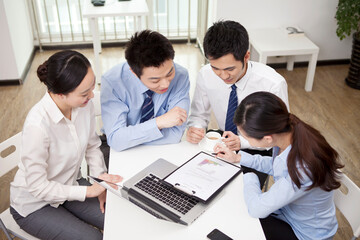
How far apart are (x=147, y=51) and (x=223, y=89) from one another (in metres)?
0.61

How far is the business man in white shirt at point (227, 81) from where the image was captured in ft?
5.81

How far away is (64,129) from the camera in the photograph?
5.27 feet

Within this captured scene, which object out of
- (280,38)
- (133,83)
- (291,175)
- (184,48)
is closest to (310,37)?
(280,38)

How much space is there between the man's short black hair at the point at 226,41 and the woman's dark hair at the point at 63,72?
2.05ft

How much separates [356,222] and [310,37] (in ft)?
10.1

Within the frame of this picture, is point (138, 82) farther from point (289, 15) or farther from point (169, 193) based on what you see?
point (289, 15)

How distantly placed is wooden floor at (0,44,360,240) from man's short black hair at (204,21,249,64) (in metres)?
1.45

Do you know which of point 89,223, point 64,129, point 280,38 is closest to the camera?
point 64,129

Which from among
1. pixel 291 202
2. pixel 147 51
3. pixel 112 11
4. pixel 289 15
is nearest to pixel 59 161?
pixel 147 51

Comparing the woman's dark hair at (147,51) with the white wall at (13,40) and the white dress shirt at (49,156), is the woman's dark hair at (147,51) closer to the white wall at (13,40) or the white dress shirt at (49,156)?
the white dress shirt at (49,156)

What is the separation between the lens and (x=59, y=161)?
1628mm

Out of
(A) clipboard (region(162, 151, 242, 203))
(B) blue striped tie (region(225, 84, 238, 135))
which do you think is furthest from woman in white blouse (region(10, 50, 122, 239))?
(B) blue striped tie (region(225, 84, 238, 135))

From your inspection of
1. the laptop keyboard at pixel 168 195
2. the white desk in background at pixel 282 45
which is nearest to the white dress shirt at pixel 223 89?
the laptop keyboard at pixel 168 195

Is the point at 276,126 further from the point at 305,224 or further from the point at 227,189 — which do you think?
the point at 305,224
